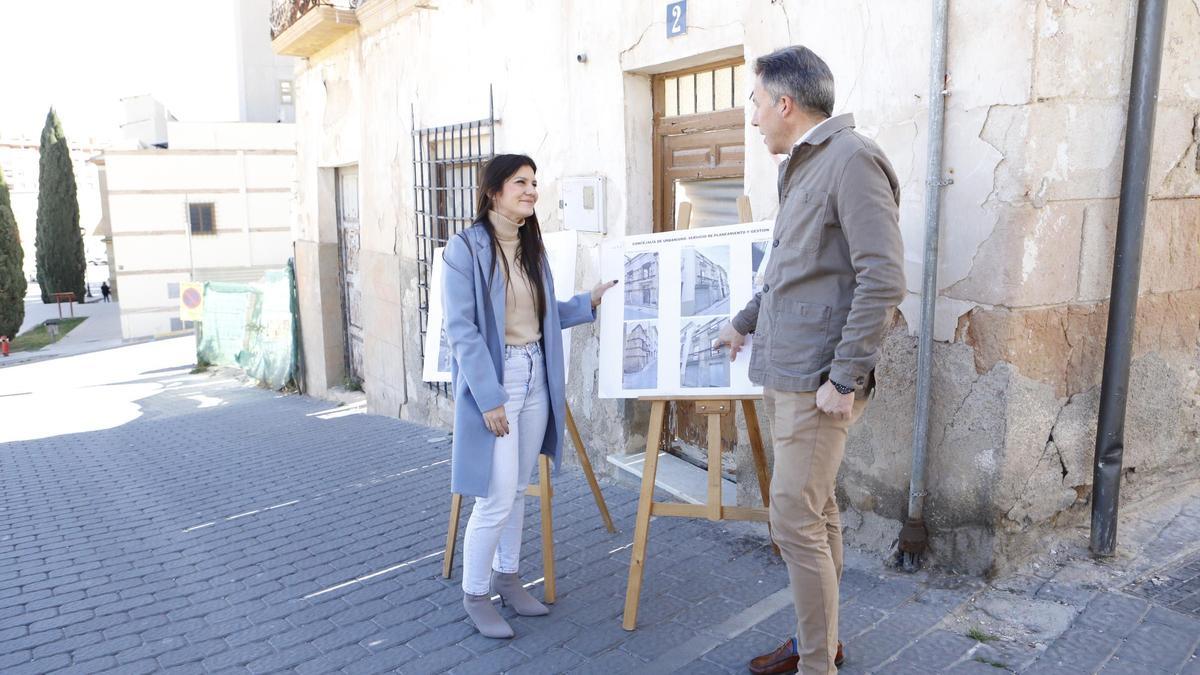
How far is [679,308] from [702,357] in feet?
0.72

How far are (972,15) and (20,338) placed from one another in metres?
29.3

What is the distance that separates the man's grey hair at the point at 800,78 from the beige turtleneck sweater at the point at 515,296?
1.19 metres

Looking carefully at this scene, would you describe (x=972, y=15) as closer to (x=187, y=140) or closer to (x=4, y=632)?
(x=4, y=632)

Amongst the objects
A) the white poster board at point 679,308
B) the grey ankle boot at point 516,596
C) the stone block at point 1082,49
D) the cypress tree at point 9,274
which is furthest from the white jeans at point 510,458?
the cypress tree at point 9,274

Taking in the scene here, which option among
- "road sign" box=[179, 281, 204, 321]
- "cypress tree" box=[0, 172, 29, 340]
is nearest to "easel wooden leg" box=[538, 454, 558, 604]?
"road sign" box=[179, 281, 204, 321]

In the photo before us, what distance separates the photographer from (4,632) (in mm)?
3725

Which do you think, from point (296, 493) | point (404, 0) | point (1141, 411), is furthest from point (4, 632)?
point (404, 0)

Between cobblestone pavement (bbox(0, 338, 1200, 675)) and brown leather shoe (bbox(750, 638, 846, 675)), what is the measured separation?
100mm

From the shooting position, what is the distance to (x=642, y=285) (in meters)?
3.61

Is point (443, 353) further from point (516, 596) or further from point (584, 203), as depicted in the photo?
point (584, 203)

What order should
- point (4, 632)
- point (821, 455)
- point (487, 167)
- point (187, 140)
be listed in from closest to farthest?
point (821, 455)
point (487, 167)
point (4, 632)
point (187, 140)

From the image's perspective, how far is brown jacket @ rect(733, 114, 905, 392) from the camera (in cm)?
242

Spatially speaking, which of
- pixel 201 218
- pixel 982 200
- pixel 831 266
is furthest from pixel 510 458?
pixel 201 218

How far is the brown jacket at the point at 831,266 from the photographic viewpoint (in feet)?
7.94
